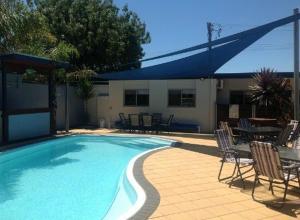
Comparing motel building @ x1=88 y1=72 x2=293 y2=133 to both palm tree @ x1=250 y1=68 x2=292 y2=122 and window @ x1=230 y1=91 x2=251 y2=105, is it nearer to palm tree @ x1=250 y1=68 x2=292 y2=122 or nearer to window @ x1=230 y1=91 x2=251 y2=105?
window @ x1=230 y1=91 x2=251 y2=105

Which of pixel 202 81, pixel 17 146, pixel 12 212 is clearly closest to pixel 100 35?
pixel 202 81

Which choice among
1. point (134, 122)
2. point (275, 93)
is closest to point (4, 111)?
point (134, 122)

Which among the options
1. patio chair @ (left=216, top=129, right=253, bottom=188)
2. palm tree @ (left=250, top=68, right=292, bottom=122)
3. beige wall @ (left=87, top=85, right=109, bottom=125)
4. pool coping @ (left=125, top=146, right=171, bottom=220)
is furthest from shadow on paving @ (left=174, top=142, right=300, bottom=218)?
beige wall @ (left=87, top=85, right=109, bottom=125)

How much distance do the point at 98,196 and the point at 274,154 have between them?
386cm

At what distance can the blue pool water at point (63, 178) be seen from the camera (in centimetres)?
728

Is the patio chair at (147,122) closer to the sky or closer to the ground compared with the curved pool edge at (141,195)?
closer to the sky

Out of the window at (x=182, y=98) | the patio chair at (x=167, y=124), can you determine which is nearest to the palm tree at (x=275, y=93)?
the window at (x=182, y=98)

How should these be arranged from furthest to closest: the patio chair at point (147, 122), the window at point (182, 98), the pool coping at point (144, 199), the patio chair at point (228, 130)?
the window at point (182, 98), the patio chair at point (147, 122), the patio chair at point (228, 130), the pool coping at point (144, 199)

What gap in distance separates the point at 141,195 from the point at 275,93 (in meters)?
12.1

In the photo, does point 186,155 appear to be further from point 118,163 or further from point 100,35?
point 100,35

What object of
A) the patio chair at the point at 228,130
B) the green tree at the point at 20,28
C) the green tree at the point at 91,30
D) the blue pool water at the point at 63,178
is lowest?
the blue pool water at the point at 63,178

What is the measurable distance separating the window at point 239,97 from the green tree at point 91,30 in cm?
888

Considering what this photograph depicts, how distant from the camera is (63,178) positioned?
9812mm

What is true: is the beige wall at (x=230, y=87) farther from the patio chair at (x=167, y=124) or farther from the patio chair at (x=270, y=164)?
the patio chair at (x=270, y=164)
